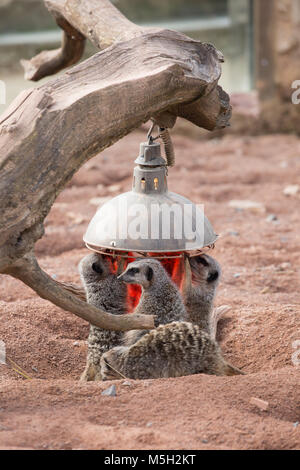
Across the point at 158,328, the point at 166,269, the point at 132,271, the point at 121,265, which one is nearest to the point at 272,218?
the point at 166,269

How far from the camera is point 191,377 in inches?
86.8

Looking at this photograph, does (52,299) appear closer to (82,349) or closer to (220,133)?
(82,349)

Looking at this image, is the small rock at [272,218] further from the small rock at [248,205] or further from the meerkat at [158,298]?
the meerkat at [158,298]

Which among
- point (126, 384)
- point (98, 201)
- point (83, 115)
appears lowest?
point (126, 384)

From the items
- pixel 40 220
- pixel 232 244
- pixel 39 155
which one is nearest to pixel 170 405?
pixel 40 220

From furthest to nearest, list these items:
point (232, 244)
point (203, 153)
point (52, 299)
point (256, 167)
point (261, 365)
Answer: point (203, 153) < point (256, 167) < point (232, 244) < point (261, 365) < point (52, 299)

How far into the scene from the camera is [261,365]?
2.70 metres

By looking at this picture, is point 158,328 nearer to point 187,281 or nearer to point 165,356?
point 165,356

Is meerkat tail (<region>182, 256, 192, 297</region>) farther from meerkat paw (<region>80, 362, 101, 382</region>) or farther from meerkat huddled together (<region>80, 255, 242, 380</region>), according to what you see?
meerkat paw (<region>80, 362, 101, 382</region>)

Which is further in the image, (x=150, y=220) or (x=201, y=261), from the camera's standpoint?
(x=201, y=261)

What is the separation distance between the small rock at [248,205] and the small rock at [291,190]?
0.35 m

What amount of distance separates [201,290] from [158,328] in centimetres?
54

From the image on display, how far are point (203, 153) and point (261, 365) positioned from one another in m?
4.12

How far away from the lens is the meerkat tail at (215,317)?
114 inches
